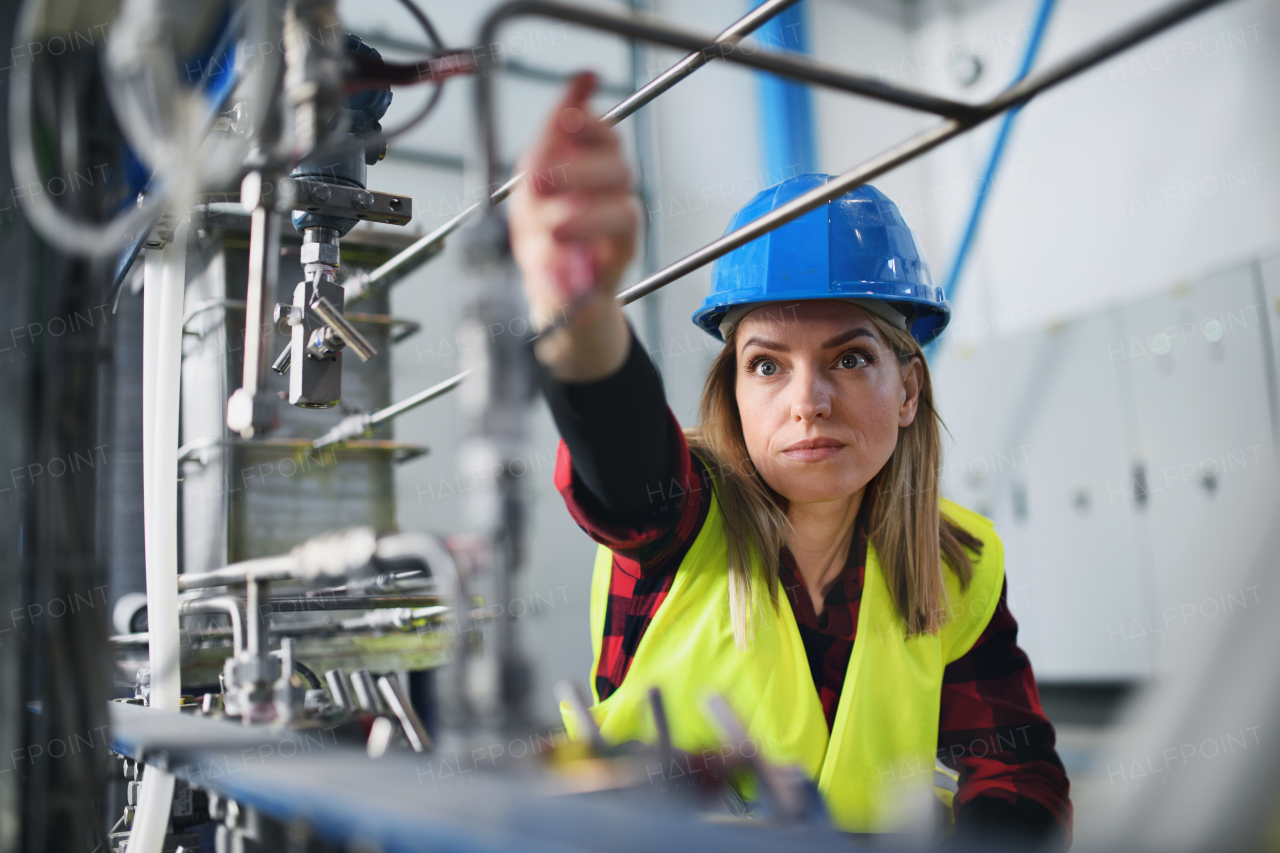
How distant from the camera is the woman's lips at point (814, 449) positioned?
1.09 metres

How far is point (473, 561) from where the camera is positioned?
553mm

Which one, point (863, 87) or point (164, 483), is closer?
point (863, 87)

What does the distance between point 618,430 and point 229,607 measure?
0.59 meters

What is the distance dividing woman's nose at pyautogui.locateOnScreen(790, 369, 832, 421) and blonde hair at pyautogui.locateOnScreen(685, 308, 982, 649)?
0.45ft

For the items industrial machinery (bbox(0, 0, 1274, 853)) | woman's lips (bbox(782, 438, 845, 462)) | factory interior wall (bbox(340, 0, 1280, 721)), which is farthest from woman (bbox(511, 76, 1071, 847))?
factory interior wall (bbox(340, 0, 1280, 721))

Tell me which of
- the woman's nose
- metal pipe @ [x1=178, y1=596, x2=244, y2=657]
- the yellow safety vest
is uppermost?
the woman's nose

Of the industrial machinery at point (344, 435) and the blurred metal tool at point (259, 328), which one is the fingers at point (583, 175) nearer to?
the industrial machinery at point (344, 435)

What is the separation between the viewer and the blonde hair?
3.77 feet

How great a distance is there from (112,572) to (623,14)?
1.48 metres

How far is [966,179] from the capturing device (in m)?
5.03

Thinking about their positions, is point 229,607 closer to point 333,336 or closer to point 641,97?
point 333,336

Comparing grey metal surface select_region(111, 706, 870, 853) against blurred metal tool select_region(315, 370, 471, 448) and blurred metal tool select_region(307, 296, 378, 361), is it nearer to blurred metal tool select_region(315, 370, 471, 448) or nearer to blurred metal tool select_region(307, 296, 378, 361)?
blurred metal tool select_region(307, 296, 378, 361)

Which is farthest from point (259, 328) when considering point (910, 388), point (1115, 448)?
point (1115, 448)

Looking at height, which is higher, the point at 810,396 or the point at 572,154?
the point at 572,154
